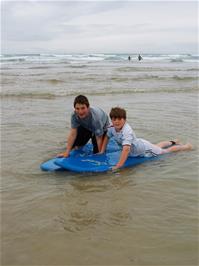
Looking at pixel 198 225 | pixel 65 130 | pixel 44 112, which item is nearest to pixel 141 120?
pixel 65 130

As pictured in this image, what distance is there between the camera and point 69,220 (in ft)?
12.1

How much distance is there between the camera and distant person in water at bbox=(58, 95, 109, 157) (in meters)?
5.51

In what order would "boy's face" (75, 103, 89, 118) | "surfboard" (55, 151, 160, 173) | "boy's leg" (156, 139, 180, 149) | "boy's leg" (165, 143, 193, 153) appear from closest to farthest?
"surfboard" (55, 151, 160, 173)
"boy's face" (75, 103, 89, 118)
"boy's leg" (165, 143, 193, 153)
"boy's leg" (156, 139, 180, 149)

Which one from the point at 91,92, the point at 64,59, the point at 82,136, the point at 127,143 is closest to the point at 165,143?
the point at 127,143

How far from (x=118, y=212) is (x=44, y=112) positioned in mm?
6189

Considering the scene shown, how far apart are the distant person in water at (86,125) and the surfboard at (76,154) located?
11 centimetres

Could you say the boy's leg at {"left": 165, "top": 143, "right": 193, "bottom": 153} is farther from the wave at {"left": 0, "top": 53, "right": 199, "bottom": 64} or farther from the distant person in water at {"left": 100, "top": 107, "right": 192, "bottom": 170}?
the wave at {"left": 0, "top": 53, "right": 199, "bottom": 64}

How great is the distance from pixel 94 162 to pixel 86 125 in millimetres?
671

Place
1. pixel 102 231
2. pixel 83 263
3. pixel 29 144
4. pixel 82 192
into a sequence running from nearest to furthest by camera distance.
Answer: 1. pixel 83 263
2. pixel 102 231
3. pixel 82 192
4. pixel 29 144

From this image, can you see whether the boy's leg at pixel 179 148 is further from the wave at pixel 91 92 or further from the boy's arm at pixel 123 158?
the wave at pixel 91 92

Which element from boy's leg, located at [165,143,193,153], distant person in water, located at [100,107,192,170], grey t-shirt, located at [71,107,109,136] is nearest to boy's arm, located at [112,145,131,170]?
distant person in water, located at [100,107,192,170]

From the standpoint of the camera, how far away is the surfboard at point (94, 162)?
17.1 ft

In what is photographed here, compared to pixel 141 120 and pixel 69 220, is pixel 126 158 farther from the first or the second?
pixel 141 120

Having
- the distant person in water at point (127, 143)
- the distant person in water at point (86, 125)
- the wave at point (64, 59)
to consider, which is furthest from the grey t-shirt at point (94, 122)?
the wave at point (64, 59)
